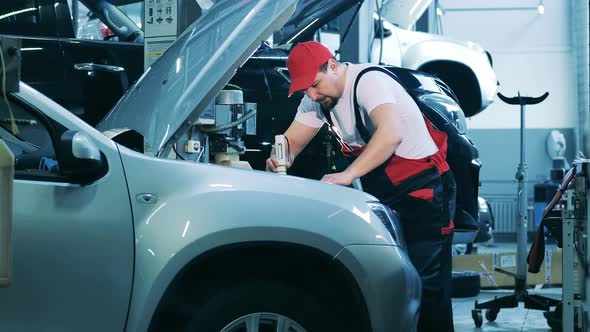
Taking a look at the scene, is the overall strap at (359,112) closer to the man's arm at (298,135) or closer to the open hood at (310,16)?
the man's arm at (298,135)

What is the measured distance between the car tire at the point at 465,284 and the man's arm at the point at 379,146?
16.1ft

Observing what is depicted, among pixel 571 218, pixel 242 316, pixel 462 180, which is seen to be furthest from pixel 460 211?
pixel 242 316

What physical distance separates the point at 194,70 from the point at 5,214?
4.86 ft

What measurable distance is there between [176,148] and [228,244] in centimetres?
139

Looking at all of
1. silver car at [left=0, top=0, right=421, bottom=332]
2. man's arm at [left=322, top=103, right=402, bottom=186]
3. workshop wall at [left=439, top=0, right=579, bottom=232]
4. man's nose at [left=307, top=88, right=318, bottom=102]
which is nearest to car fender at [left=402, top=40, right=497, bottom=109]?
man's nose at [left=307, top=88, right=318, bottom=102]

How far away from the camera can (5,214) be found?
3.01 m

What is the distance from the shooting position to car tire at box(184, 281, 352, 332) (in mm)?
3525

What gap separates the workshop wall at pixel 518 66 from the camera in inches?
797

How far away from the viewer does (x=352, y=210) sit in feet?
12.2

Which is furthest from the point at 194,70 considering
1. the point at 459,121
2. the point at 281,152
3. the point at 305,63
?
the point at 459,121

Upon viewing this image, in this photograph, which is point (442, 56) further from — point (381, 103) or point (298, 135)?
point (381, 103)

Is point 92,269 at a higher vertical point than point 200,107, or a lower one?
lower

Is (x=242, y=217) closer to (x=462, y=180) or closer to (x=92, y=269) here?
(x=92, y=269)

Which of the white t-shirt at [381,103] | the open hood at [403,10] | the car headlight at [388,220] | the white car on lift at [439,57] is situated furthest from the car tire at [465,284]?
the car headlight at [388,220]
